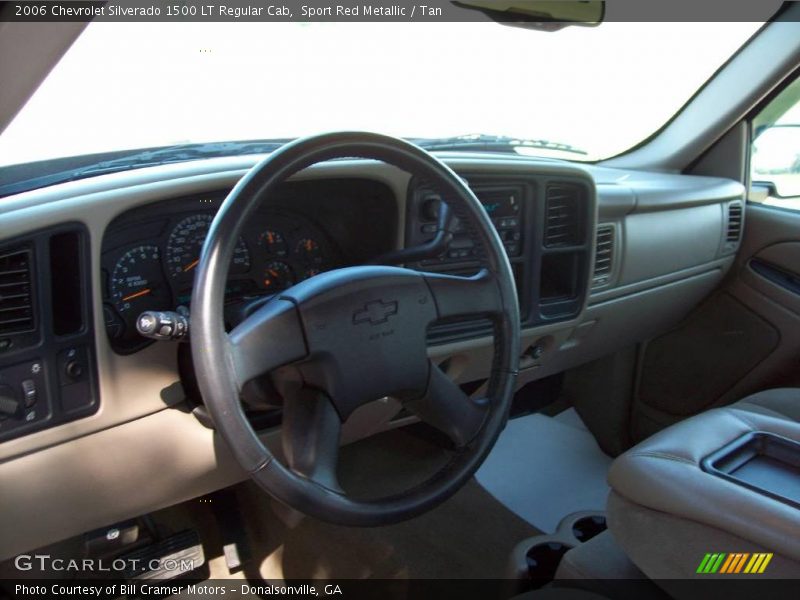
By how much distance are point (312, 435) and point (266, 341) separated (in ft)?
0.61

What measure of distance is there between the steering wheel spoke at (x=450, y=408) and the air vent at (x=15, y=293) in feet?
2.44

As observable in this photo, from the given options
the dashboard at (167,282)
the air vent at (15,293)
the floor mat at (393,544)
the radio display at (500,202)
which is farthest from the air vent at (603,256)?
the air vent at (15,293)

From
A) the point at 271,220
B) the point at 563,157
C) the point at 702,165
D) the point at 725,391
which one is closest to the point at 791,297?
the point at 725,391

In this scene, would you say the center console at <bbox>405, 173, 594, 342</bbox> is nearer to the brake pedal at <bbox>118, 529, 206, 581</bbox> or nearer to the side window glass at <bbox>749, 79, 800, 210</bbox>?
the brake pedal at <bbox>118, 529, 206, 581</bbox>

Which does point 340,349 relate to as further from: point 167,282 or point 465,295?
point 167,282

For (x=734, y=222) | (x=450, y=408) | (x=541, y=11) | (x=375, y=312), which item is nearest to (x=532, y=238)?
(x=541, y=11)

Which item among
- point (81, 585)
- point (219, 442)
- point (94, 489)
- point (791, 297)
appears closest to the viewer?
point (94, 489)

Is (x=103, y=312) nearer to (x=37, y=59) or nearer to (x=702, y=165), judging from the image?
(x=37, y=59)

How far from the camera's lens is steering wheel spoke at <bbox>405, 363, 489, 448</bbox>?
138cm

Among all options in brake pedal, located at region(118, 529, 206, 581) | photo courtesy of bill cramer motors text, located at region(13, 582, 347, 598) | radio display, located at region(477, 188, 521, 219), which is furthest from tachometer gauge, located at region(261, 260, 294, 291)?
photo courtesy of bill cramer motors text, located at region(13, 582, 347, 598)

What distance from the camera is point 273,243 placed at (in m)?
1.67

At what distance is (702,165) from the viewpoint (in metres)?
3.04

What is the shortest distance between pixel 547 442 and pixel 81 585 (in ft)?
5.91

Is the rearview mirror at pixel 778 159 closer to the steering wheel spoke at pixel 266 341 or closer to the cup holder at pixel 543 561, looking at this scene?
the cup holder at pixel 543 561
